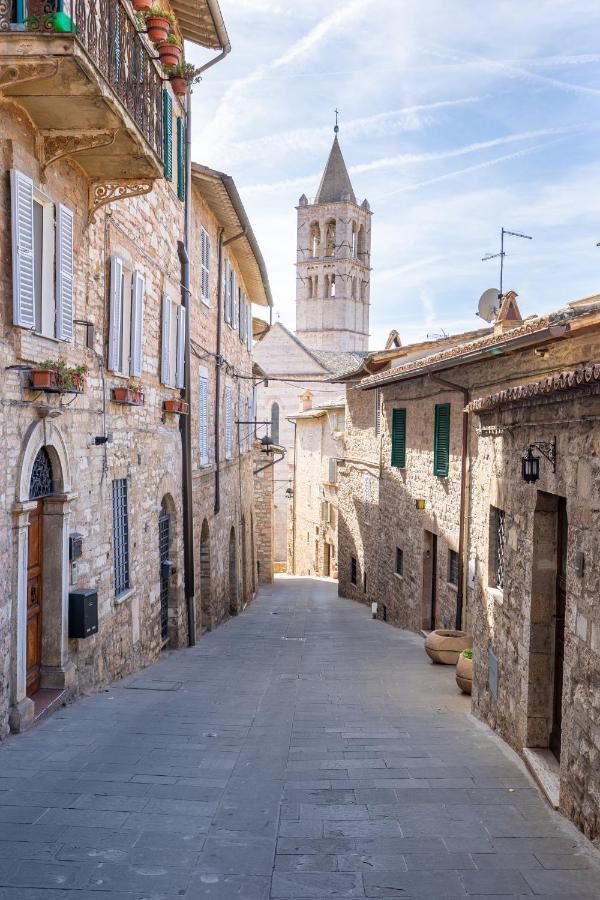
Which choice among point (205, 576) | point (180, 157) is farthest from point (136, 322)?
point (205, 576)

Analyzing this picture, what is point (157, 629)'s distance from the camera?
12797 millimetres

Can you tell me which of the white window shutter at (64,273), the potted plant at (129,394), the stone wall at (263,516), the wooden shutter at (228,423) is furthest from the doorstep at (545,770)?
the stone wall at (263,516)

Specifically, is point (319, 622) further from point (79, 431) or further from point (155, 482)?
point (79, 431)

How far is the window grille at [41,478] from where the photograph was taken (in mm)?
7930

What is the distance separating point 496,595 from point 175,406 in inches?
272

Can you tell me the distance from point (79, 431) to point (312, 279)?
64.0 m

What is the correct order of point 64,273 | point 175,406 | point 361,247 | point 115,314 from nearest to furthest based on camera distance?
point 64,273 → point 115,314 → point 175,406 → point 361,247

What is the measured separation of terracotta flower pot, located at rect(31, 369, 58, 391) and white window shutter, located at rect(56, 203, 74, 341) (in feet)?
2.66

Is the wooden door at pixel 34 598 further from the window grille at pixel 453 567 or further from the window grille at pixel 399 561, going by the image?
the window grille at pixel 399 561

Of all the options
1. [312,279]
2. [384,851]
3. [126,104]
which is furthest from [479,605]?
[312,279]

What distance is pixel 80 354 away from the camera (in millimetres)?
9070

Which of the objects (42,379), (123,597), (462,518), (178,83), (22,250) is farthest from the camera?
(462,518)

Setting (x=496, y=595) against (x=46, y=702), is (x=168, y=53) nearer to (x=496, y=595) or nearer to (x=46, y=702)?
(x=496, y=595)

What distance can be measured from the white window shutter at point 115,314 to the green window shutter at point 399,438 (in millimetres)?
9366
